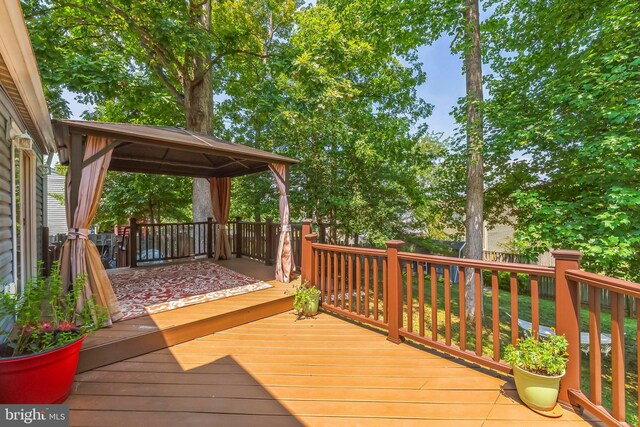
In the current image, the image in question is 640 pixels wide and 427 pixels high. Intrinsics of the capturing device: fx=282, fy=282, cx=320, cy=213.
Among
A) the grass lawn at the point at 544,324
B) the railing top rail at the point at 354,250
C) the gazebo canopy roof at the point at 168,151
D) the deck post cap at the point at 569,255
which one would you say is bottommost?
the grass lawn at the point at 544,324

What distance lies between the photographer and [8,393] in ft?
5.92

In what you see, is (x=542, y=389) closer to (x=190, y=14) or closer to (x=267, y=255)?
(x=267, y=255)

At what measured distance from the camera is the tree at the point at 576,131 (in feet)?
13.5

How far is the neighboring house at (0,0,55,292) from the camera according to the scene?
7.09ft

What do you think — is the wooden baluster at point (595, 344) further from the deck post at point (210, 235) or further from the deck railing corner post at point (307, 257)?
the deck post at point (210, 235)

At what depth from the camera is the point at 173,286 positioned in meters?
4.48

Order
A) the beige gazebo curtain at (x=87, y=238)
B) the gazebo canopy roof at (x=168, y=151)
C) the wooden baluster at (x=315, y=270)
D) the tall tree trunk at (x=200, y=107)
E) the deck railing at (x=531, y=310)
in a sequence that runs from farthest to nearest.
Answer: the tall tree trunk at (x=200, y=107) → the wooden baluster at (x=315, y=270) → the gazebo canopy roof at (x=168, y=151) → the beige gazebo curtain at (x=87, y=238) → the deck railing at (x=531, y=310)

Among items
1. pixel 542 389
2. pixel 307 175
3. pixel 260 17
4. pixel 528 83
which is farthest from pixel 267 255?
pixel 260 17

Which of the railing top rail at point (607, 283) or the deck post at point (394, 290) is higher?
the railing top rail at point (607, 283)

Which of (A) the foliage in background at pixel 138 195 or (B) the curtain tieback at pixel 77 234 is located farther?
(A) the foliage in background at pixel 138 195

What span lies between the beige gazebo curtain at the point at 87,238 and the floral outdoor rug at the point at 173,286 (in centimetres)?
40

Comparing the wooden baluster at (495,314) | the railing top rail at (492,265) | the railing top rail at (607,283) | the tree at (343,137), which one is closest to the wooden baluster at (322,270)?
the railing top rail at (492,265)

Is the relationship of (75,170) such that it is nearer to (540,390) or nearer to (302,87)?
(540,390)

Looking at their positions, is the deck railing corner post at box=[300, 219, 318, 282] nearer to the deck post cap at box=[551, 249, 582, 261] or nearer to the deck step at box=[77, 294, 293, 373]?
the deck step at box=[77, 294, 293, 373]
